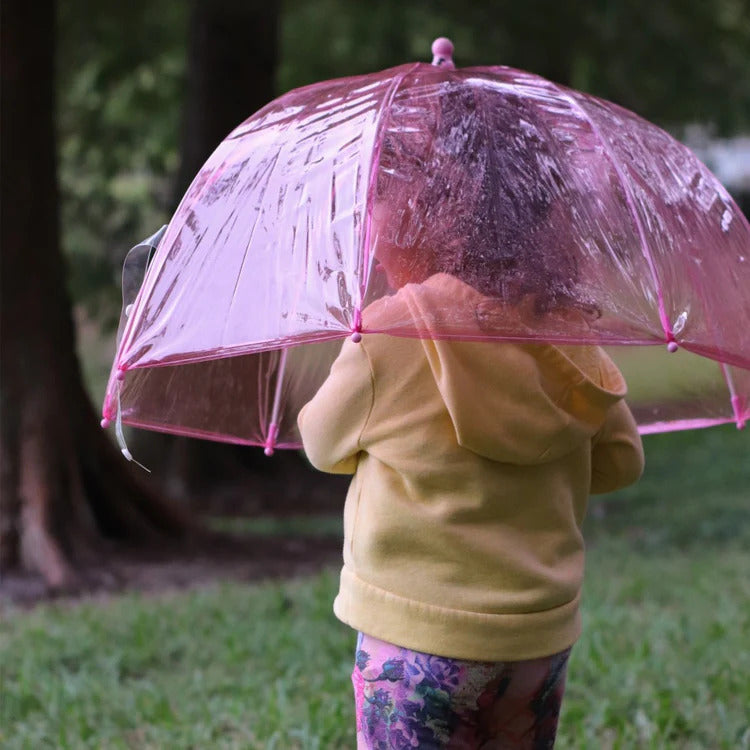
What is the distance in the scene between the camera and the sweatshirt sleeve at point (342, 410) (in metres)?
2.28

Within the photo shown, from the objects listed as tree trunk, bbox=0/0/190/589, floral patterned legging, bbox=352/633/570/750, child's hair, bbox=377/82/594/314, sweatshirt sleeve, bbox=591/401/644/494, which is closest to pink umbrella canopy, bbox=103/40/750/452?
child's hair, bbox=377/82/594/314

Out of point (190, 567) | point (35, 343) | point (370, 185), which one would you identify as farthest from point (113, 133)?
point (370, 185)

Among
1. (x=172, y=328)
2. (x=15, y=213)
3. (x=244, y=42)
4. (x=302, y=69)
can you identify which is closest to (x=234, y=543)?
(x=15, y=213)

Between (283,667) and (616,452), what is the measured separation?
2.57 meters

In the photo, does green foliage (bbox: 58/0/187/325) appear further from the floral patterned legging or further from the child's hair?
the floral patterned legging

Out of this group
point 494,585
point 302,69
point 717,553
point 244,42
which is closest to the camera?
point 494,585

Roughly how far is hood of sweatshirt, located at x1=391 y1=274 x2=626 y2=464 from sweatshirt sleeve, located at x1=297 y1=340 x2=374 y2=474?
134 millimetres

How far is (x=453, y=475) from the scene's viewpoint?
7.47ft

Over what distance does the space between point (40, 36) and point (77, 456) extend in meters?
2.47

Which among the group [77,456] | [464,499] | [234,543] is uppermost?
[464,499]

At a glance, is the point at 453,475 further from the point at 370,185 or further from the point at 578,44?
the point at 578,44

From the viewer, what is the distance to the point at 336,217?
251 cm

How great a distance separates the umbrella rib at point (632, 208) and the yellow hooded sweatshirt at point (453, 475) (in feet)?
0.71

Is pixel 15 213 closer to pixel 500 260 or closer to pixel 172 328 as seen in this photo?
pixel 172 328
